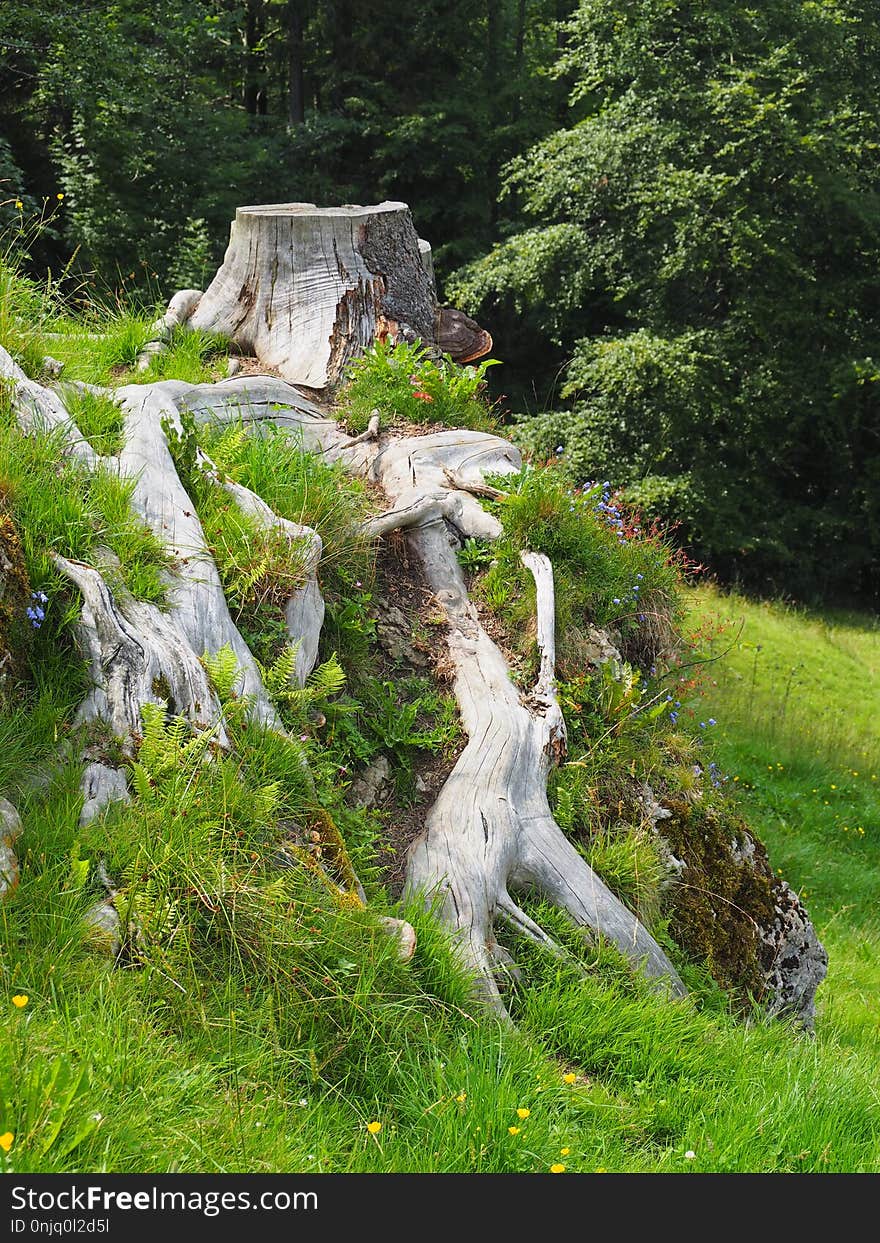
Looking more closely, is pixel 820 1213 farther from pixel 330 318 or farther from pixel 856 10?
pixel 856 10

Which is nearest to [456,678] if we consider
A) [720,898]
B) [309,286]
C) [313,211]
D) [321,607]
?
[321,607]

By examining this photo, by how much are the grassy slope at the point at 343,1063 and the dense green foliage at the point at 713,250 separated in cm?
1510

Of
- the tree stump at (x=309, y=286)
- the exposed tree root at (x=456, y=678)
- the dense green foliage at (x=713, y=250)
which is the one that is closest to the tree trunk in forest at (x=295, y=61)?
the dense green foliage at (x=713, y=250)

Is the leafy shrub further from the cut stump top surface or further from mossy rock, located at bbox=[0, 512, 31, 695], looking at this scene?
mossy rock, located at bbox=[0, 512, 31, 695]

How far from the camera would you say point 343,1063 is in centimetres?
289

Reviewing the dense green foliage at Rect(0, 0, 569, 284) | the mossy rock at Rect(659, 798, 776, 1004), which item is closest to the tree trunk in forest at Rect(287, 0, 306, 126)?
the dense green foliage at Rect(0, 0, 569, 284)

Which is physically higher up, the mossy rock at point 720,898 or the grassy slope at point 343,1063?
the grassy slope at point 343,1063

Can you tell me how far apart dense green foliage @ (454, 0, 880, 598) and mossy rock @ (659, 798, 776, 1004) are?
13.4m

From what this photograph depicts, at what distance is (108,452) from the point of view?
179 inches

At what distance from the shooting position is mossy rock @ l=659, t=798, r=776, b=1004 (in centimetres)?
459

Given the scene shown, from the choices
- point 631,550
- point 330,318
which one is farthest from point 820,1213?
point 330,318

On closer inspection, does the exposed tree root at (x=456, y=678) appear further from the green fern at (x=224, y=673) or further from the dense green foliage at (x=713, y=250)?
the dense green foliage at (x=713, y=250)

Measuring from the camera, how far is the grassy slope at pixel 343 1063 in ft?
7.77

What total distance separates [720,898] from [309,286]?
4.53 meters
